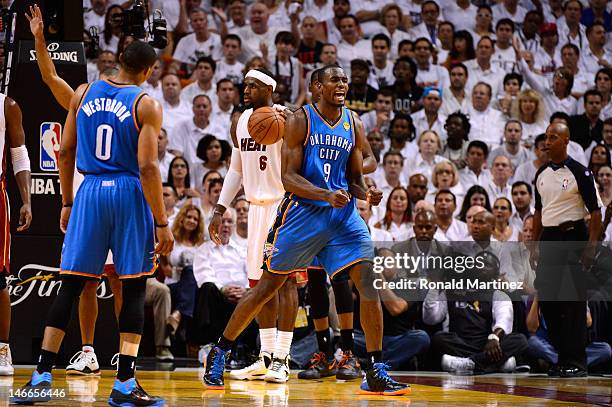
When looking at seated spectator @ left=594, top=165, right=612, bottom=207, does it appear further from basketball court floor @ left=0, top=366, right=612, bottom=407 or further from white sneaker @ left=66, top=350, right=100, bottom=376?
white sneaker @ left=66, top=350, right=100, bottom=376

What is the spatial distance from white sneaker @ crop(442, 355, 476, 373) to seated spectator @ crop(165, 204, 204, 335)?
2542mm

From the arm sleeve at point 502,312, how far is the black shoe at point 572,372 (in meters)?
0.76

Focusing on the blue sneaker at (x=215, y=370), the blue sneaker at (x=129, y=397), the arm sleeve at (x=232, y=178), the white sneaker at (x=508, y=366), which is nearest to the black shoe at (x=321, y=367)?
the blue sneaker at (x=215, y=370)

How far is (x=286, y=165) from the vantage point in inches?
252

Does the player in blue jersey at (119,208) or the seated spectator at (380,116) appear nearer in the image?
the player in blue jersey at (119,208)

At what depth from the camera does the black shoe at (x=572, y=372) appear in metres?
8.64

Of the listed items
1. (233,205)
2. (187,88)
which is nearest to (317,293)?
(233,205)

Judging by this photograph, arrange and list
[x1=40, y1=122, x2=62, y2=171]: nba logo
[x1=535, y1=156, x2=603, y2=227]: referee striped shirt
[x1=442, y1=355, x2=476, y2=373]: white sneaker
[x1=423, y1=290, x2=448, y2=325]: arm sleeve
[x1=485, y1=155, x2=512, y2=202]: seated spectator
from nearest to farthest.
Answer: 1. [x1=40, y1=122, x2=62, y2=171]: nba logo
2. [x1=535, y1=156, x2=603, y2=227]: referee striped shirt
3. [x1=442, y1=355, x2=476, y2=373]: white sneaker
4. [x1=423, y1=290, x2=448, y2=325]: arm sleeve
5. [x1=485, y1=155, x2=512, y2=202]: seated spectator

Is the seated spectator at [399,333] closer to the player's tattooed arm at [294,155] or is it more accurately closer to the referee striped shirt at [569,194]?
the referee striped shirt at [569,194]

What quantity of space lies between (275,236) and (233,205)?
4454 millimetres

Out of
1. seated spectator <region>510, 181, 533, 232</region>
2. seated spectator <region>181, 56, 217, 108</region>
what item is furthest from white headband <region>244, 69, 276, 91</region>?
seated spectator <region>181, 56, 217, 108</region>

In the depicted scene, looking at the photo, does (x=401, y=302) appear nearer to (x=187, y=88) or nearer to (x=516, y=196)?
(x=516, y=196)

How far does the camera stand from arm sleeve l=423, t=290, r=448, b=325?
9367 mm

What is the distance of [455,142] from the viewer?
12.4 metres
